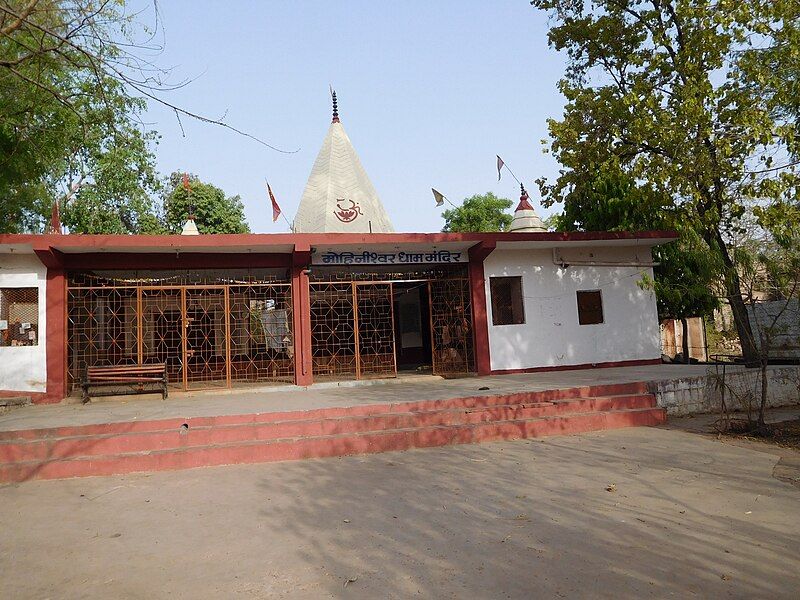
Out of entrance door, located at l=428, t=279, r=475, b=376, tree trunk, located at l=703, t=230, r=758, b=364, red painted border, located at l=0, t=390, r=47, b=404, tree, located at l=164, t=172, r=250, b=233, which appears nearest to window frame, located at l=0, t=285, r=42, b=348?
red painted border, located at l=0, t=390, r=47, b=404

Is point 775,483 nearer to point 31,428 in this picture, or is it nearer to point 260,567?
point 260,567

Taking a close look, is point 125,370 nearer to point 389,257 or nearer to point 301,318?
point 301,318

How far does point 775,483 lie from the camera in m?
5.16

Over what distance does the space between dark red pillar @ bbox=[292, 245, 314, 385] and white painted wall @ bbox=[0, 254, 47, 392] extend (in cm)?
450

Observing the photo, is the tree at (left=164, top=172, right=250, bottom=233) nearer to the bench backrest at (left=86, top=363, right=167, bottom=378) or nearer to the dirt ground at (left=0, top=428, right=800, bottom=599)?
the bench backrest at (left=86, top=363, right=167, bottom=378)

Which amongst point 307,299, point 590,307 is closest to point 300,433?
point 307,299

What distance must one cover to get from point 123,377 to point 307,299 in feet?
11.9

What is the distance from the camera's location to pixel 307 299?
11.6 m

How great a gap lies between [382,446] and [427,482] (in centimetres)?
145

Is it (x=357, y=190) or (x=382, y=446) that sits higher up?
(x=357, y=190)

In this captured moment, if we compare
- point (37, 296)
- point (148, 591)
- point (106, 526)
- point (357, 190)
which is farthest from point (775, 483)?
point (357, 190)

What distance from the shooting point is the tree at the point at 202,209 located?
24.4 meters

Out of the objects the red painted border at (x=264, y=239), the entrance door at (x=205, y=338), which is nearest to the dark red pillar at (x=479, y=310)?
the red painted border at (x=264, y=239)

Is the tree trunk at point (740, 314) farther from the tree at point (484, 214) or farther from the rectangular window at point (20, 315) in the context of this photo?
the tree at point (484, 214)
